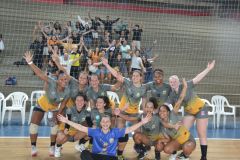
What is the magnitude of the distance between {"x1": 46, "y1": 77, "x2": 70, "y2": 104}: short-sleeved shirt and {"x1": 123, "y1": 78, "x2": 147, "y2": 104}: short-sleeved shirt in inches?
37.2

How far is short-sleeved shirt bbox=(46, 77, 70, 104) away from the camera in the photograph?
6.36 meters

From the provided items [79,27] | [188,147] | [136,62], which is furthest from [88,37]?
[188,147]

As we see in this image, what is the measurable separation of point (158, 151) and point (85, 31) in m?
6.67

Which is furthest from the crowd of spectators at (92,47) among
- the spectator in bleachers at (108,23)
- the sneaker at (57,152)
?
the sneaker at (57,152)

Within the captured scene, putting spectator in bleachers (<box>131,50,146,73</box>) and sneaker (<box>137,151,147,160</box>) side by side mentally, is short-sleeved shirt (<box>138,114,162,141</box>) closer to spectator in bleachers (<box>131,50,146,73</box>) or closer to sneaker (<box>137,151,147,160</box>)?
sneaker (<box>137,151,147,160</box>)

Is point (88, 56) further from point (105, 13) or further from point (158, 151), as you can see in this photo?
point (158, 151)

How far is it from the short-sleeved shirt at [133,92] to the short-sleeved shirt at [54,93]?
945 mm

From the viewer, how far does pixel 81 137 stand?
6484 mm

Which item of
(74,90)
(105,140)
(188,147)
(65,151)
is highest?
(74,90)

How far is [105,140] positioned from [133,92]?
1199 millimetres

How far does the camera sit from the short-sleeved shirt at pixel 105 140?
18.0 feet

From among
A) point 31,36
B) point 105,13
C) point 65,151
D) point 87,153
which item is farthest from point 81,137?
point 105,13

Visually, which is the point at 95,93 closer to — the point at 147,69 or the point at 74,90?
the point at 74,90

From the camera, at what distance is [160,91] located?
656 cm
